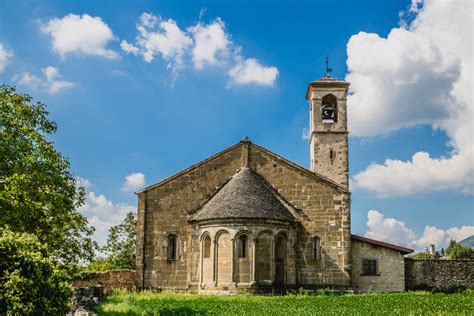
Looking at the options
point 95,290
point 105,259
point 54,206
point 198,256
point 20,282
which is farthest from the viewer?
point 105,259

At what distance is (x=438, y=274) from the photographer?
34250 mm

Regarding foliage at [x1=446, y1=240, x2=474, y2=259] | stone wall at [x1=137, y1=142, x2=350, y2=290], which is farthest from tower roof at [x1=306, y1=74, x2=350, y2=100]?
foliage at [x1=446, y1=240, x2=474, y2=259]

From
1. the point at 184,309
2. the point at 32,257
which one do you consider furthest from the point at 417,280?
the point at 32,257

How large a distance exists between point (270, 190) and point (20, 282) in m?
19.8

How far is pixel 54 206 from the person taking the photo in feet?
73.0

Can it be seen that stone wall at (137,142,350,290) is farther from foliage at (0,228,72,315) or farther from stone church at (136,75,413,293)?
foliage at (0,228,72,315)

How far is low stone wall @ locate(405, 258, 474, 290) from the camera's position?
33906 mm

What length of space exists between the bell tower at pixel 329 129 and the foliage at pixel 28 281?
78.3 feet

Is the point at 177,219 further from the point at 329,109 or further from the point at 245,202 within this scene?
the point at 329,109

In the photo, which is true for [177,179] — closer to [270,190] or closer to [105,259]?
[270,190]

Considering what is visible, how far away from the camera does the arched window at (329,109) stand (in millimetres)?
37812

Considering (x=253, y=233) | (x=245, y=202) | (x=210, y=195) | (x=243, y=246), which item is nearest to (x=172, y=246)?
(x=210, y=195)

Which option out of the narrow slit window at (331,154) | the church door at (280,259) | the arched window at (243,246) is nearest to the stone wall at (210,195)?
the church door at (280,259)

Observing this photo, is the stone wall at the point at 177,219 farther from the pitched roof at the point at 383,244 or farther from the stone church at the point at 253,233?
the pitched roof at the point at 383,244
